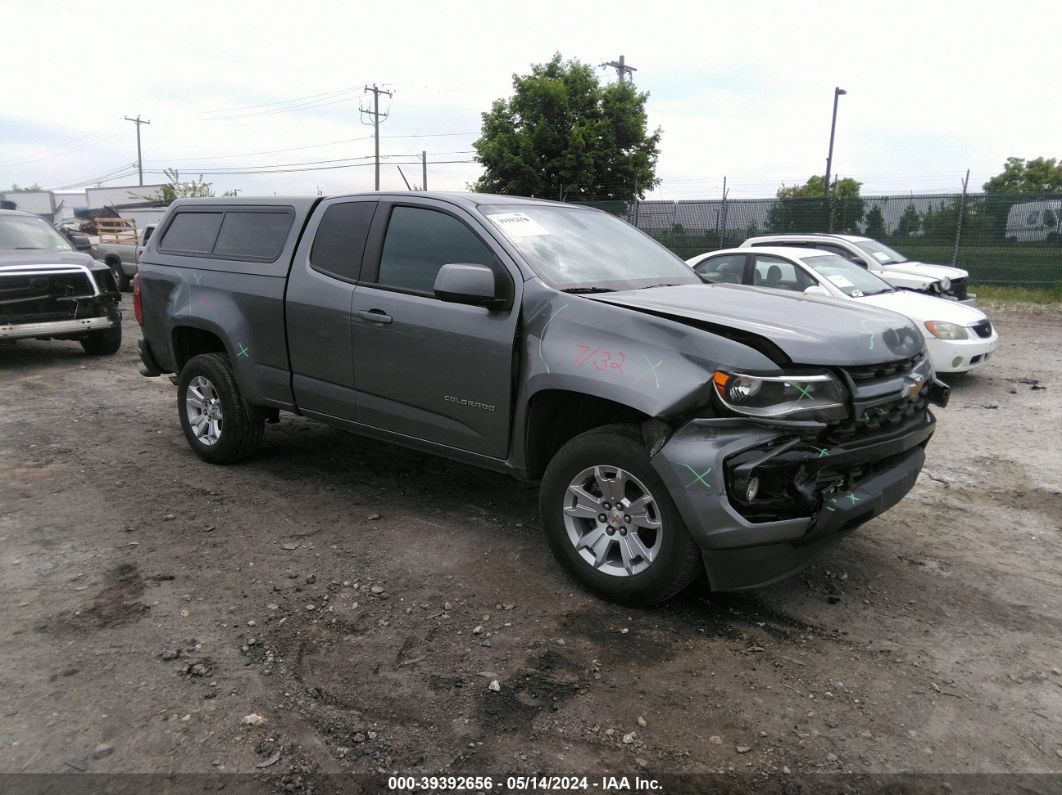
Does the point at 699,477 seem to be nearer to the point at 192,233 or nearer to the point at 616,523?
the point at 616,523

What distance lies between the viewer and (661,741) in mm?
2670

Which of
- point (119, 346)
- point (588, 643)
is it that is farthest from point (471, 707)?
point (119, 346)

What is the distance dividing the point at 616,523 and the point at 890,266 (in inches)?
368

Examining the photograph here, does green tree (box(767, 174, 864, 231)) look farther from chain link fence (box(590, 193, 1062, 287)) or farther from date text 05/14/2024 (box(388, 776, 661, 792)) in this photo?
date text 05/14/2024 (box(388, 776, 661, 792))

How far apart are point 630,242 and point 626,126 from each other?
995 inches

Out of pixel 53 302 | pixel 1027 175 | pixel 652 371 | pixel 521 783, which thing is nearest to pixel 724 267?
pixel 652 371

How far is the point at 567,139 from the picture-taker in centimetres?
2781

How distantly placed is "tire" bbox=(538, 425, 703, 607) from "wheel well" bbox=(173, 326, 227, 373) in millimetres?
3273

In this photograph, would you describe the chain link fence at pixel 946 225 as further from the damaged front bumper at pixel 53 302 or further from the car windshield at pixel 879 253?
the damaged front bumper at pixel 53 302

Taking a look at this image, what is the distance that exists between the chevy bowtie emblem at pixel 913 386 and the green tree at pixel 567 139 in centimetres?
2455

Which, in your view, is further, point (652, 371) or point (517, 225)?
point (517, 225)

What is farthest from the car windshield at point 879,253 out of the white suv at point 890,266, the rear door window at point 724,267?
the rear door window at point 724,267

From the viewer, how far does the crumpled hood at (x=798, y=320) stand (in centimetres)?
324

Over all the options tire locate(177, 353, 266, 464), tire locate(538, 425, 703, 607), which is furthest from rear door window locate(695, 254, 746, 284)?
tire locate(538, 425, 703, 607)
